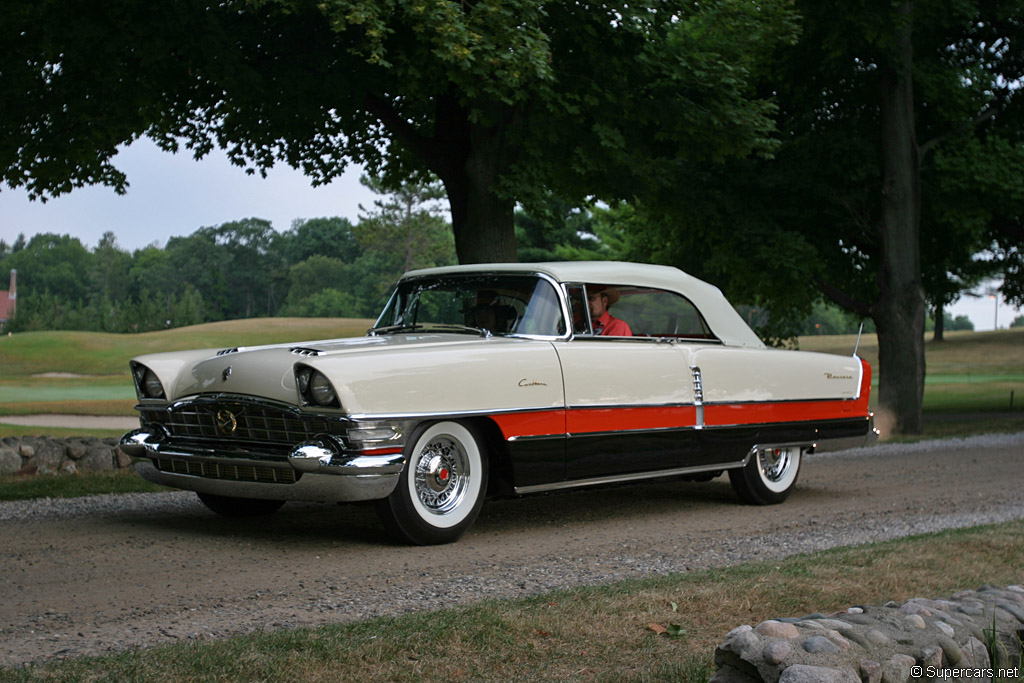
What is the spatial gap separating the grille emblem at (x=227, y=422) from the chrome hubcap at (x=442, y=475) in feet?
3.69

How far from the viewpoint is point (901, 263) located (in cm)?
1881

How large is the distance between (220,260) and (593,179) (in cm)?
1009

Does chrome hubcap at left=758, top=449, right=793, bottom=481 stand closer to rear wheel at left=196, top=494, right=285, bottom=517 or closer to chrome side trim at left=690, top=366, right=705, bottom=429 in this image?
chrome side trim at left=690, top=366, right=705, bottom=429

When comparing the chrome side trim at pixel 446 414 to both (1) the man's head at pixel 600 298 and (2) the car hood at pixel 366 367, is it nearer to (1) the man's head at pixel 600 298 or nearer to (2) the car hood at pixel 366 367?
(2) the car hood at pixel 366 367

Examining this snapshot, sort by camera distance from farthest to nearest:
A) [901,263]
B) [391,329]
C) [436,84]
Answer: [901,263] < [436,84] < [391,329]

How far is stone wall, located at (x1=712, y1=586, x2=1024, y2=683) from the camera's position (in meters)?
3.34

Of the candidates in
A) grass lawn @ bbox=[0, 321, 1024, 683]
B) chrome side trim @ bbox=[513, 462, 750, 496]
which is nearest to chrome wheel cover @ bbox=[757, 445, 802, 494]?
chrome side trim @ bbox=[513, 462, 750, 496]

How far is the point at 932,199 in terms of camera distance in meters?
19.7

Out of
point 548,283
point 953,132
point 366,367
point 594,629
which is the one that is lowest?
point 594,629

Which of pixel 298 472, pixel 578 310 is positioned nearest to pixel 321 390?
pixel 298 472

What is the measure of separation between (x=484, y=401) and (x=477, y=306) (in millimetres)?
1130

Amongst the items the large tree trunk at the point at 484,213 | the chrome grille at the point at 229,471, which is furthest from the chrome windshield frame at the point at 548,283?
the large tree trunk at the point at 484,213

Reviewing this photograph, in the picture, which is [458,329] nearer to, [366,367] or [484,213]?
[366,367]

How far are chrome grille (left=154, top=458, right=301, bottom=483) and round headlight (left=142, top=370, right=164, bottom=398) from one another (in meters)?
0.47
